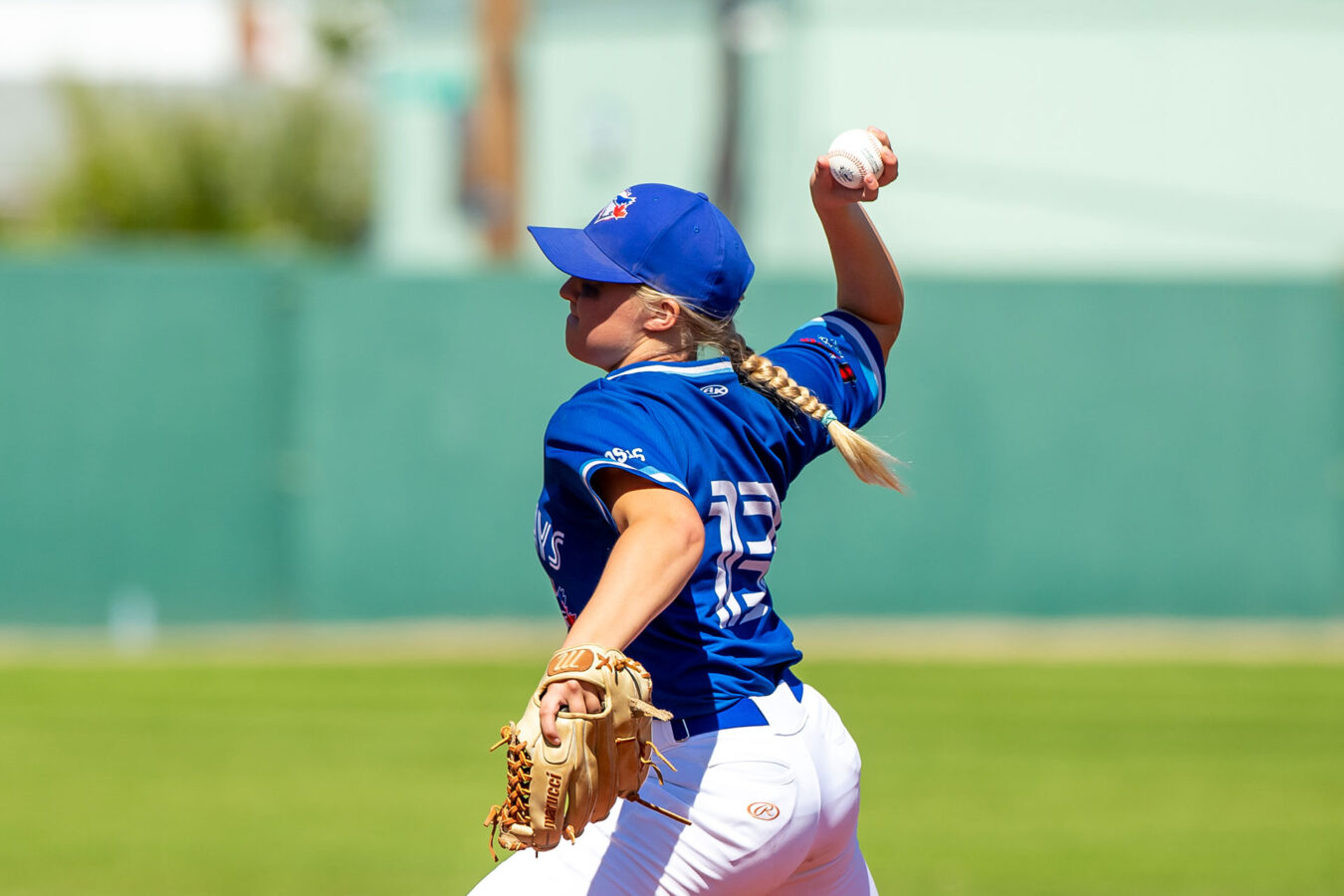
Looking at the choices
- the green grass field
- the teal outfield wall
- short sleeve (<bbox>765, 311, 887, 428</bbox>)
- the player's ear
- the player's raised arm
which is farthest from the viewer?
the teal outfield wall

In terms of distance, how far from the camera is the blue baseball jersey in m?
2.99

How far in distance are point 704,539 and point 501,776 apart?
566cm

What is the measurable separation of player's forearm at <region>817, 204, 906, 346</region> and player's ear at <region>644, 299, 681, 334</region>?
0.62 meters

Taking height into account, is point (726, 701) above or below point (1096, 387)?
above

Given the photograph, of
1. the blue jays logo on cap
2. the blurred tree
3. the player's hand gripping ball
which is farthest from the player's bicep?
the blurred tree

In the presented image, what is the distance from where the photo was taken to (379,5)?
4528cm

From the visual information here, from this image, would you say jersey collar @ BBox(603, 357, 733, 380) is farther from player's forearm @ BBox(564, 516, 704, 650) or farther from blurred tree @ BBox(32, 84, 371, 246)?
blurred tree @ BBox(32, 84, 371, 246)

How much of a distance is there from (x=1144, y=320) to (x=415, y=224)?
1110 centimetres

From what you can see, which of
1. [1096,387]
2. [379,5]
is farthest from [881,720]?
[379,5]

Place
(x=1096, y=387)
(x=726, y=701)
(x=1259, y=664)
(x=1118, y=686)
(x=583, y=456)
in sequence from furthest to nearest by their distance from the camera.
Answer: (x=1096, y=387) < (x=1259, y=664) < (x=1118, y=686) < (x=726, y=701) < (x=583, y=456)

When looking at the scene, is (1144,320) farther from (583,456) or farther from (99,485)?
(583,456)

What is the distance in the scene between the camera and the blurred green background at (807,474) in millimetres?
8125

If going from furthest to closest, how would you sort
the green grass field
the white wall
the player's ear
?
the white wall
the green grass field
the player's ear

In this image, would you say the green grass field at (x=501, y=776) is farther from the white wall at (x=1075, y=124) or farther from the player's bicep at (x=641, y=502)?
the white wall at (x=1075, y=124)
